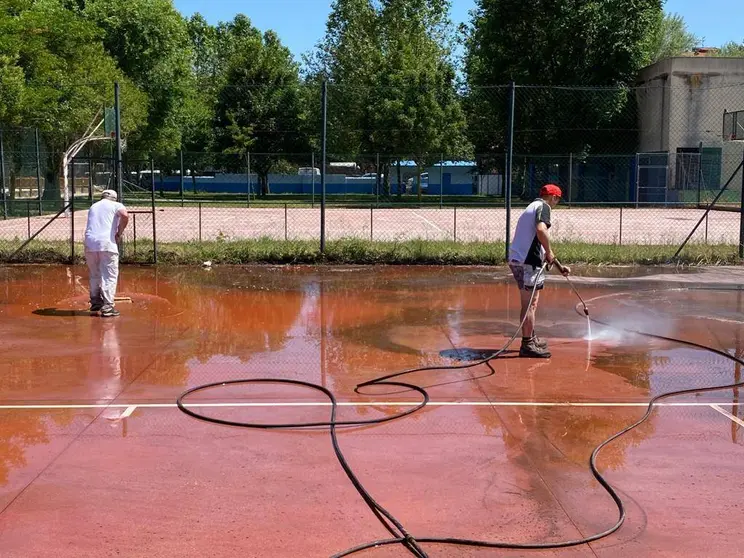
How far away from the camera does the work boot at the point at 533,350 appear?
814 centimetres

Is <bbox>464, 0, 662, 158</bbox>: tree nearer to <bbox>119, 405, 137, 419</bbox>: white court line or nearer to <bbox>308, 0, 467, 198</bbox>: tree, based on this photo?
<bbox>308, 0, 467, 198</bbox>: tree

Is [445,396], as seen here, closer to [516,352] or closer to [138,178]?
[516,352]

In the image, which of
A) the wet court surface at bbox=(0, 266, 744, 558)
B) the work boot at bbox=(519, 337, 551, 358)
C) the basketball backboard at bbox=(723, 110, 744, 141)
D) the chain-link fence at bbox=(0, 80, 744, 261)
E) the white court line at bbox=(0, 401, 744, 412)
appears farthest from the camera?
the chain-link fence at bbox=(0, 80, 744, 261)

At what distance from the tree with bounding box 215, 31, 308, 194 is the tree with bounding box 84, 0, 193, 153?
3.34 metres

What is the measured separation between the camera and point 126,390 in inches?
272

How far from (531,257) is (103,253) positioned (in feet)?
18.0

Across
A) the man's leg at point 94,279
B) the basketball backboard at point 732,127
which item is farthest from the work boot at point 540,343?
the basketball backboard at point 732,127

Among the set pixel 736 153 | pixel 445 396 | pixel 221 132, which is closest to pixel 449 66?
pixel 221 132

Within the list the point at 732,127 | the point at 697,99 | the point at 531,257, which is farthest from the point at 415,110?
the point at 531,257

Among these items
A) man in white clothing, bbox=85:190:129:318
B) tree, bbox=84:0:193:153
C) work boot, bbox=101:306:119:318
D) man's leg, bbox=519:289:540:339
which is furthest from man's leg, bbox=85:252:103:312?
tree, bbox=84:0:193:153

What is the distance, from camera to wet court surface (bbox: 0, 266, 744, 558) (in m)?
4.31

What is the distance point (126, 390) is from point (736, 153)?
36.3 metres

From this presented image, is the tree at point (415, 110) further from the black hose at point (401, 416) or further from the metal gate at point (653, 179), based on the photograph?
the black hose at point (401, 416)

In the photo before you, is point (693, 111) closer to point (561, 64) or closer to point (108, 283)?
point (561, 64)
